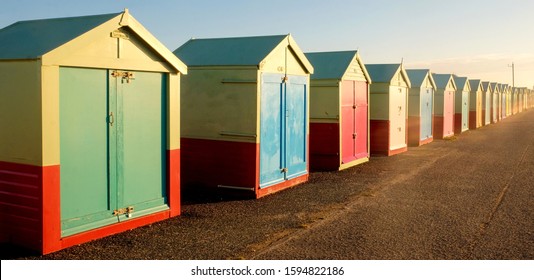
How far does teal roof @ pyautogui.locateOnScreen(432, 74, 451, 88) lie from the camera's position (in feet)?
94.3

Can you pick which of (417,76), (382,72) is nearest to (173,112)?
(382,72)

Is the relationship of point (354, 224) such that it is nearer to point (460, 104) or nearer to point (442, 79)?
point (442, 79)

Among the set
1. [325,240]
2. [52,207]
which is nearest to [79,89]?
[52,207]

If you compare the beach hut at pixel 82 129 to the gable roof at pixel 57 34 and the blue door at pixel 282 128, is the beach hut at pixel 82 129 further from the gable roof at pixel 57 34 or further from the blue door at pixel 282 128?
the blue door at pixel 282 128

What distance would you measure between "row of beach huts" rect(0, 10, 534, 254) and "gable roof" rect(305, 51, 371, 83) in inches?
115

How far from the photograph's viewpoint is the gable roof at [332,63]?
640 inches

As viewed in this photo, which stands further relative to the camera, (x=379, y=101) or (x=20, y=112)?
(x=379, y=101)

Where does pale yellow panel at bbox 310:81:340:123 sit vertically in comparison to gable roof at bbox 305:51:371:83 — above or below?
below

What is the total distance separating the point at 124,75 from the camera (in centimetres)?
823

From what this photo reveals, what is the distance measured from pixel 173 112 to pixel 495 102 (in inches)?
1639

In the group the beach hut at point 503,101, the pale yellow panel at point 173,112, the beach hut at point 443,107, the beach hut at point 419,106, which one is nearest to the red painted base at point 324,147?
the pale yellow panel at point 173,112

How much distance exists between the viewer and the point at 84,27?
25.5 feet

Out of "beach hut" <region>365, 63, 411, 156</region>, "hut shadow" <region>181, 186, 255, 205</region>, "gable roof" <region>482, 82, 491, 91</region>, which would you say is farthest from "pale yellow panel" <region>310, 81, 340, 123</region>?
"gable roof" <region>482, 82, 491, 91</region>

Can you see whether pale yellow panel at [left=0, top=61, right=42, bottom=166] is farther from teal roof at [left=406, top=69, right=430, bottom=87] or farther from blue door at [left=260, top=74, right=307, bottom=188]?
teal roof at [left=406, top=69, right=430, bottom=87]
